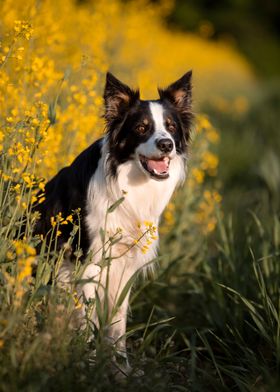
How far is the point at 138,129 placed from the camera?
3.91 m

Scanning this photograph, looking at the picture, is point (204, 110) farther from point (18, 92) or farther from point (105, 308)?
point (105, 308)

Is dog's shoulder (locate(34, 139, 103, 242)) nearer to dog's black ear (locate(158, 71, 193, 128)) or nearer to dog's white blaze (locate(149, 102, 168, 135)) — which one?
dog's white blaze (locate(149, 102, 168, 135))

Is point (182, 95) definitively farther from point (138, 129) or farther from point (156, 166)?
point (156, 166)

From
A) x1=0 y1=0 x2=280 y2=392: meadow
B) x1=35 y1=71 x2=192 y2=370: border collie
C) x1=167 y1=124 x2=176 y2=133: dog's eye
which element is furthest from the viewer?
x1=167 y1=124 x2=176 y2=133: dog's eye

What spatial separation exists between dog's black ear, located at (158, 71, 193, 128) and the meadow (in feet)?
1.71

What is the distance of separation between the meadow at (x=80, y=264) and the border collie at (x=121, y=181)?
7.3 inches

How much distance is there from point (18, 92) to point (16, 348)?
228 cm

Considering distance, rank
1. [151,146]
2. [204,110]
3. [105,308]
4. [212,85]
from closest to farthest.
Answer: [105,308], [151,146], [204,110], [212,85]

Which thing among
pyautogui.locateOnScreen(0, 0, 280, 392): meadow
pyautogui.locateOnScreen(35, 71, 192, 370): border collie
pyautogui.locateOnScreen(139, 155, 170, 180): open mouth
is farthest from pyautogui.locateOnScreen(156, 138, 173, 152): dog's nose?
pyautogui.locateOnScreen(0, 0, 280, 392): meadow

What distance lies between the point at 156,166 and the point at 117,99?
53 centimetres

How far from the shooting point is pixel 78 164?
4008 millimetres

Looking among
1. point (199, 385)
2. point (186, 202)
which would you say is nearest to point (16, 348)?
point (199, 385)

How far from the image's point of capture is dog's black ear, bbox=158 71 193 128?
418 cm

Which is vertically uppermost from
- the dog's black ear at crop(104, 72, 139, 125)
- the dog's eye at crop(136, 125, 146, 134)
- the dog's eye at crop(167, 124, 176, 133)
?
the dog's black ear at crop(104, 72, 139, 125)
